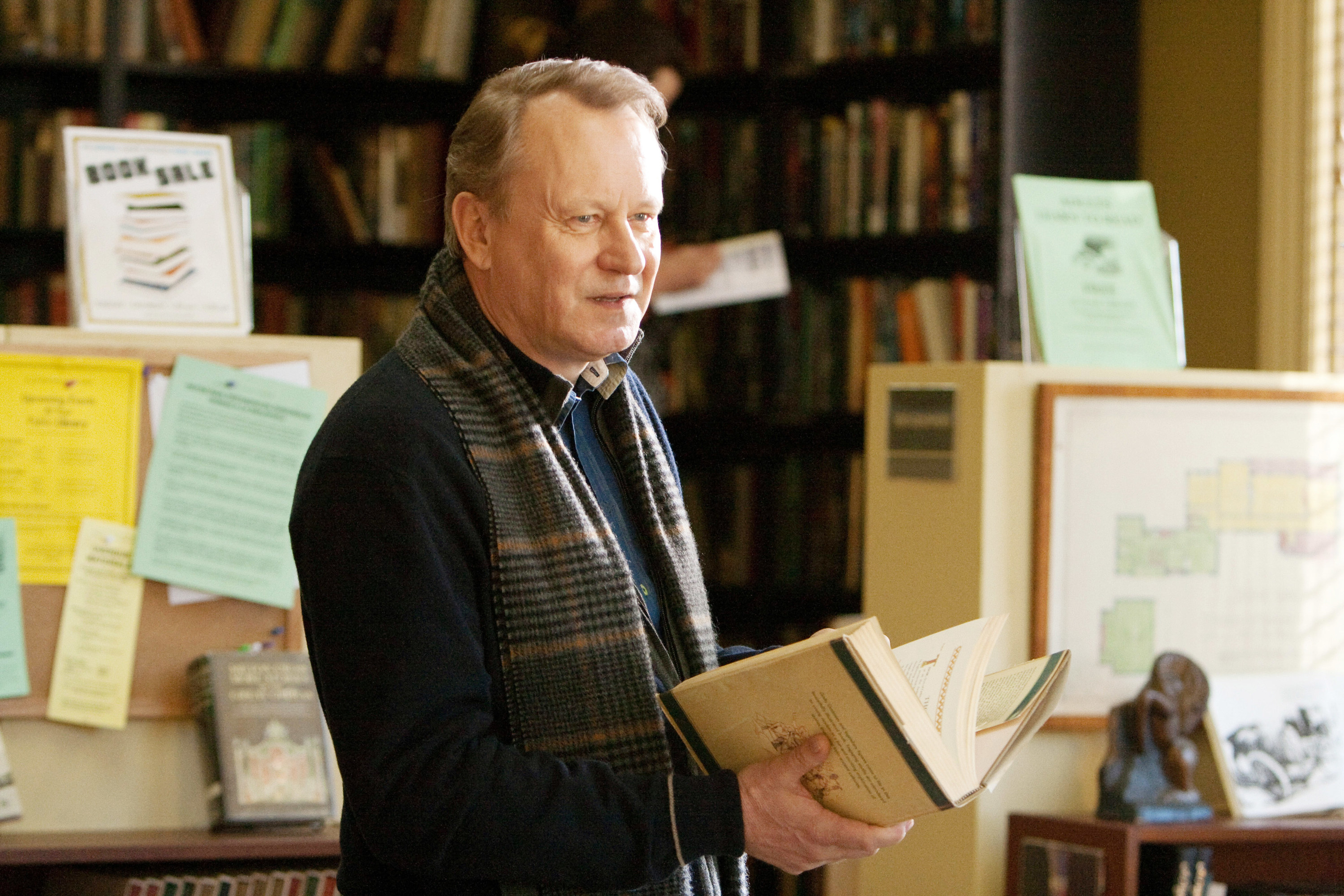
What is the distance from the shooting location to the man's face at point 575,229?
45.8 inches

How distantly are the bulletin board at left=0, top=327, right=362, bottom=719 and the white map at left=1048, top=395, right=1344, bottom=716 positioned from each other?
1.01m

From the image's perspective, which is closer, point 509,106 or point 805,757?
point 805,757

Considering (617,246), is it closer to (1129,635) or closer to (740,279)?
(1129,635)

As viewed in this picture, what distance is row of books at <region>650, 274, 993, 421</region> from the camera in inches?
127

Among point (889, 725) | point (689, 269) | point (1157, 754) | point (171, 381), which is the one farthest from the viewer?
point (689, 269)

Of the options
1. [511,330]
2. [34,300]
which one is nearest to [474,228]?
[511,330]

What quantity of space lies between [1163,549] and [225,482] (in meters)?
1.27

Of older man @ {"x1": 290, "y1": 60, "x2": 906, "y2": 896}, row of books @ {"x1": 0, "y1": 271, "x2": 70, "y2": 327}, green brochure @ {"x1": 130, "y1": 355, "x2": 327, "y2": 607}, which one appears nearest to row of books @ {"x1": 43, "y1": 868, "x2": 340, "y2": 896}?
green brochure @ {"x1": 130, "y1": 355, "x2": 327, "y2": 607}

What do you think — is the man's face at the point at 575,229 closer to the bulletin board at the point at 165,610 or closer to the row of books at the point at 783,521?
the bulletin board at the point at 165,610

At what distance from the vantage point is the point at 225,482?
67.6 inches

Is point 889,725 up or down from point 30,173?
down

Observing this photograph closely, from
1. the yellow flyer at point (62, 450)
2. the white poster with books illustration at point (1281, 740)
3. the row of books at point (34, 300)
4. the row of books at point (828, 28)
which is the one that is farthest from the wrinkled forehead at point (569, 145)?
the row of books at point (34, 300)

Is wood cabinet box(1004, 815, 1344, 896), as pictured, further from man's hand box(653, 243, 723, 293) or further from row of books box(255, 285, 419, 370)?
row of books box(255, 285, 419, 370)

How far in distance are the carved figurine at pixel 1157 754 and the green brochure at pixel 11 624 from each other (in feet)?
4.52
